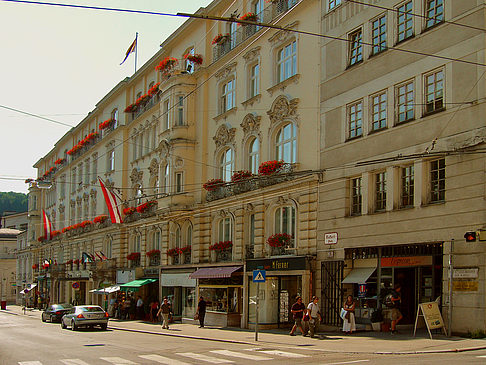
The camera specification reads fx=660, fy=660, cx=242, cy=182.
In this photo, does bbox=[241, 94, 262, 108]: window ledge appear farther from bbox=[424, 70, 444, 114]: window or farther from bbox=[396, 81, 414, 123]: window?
bbox=[424, 70, 444, 114]: window

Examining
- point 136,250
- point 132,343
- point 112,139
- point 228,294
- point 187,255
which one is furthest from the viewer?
point 112,139

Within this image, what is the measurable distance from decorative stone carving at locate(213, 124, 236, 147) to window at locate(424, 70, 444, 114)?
47.0 feet

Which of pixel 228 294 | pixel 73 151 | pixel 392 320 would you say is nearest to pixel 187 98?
pixel 228 294

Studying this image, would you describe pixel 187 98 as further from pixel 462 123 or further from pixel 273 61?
pixel 462 123

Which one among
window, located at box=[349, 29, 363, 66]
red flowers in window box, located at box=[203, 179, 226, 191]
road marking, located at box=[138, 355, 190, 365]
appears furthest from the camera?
red flowers in window box, located at box=[203, 179, 226, 191]

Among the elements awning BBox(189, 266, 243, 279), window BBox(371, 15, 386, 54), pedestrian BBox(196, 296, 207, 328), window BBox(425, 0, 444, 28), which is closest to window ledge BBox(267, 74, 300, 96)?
window BBox(371, 15, 386, 54)

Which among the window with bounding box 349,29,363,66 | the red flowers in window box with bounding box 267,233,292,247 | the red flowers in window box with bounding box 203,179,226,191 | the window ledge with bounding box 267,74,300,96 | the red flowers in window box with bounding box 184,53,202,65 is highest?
the red flowers in window box with bounding box 184,53,202,65

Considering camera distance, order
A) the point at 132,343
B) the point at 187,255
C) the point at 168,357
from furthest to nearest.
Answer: the point at 187,255
the point at 132,343
the point at 168,357

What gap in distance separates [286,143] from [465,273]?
40.8 feet

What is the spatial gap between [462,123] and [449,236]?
372cm

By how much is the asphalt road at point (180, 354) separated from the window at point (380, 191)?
22.7ft

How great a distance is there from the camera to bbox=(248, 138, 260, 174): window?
111ft

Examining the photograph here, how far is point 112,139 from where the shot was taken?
56.2 metres

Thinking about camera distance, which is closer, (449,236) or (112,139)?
(449,236)
